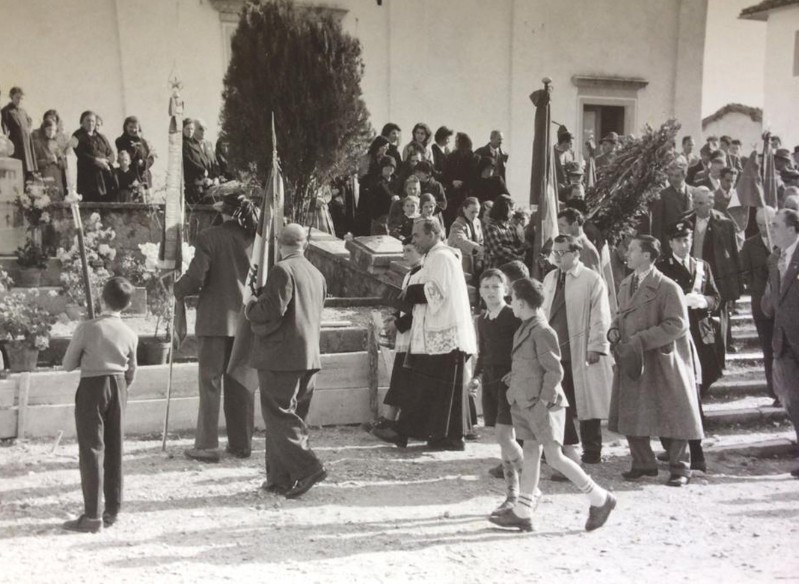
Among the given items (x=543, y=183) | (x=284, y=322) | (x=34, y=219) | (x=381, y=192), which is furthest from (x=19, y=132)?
(x=284, y=322)

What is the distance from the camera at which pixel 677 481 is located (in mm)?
7906

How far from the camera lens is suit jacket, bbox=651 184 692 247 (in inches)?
461

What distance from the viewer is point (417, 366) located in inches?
334

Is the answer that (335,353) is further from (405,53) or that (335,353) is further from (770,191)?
(405,53)

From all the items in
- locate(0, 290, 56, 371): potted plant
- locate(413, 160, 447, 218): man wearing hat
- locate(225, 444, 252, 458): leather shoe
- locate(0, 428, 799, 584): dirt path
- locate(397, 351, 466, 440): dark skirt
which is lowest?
locate(0, 428, 799, 584): dirt path

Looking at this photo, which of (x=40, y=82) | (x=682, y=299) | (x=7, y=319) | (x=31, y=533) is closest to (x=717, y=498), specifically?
(x=682, y=299)

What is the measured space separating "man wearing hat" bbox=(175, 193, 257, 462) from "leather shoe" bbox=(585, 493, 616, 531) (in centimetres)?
285

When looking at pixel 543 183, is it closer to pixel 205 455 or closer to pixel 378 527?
pixel 205 455

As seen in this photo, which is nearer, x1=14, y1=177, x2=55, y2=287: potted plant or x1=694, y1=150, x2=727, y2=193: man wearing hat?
x1=14, y1=177, x2=55, y2=287: potted plant

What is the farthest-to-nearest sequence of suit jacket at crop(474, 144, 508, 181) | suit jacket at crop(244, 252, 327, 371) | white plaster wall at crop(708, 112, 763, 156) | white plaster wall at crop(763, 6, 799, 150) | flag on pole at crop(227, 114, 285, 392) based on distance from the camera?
white plaster wall at crop(708, 112, 763, 156)
white plaster wall at crop(763, 6, 799, 150)
suit jacket at crop(474, 144, 508, 181)
flag on pole at crop(227, 114, 285, 392)
suit jacket at crop(244, 252, 327, 371)

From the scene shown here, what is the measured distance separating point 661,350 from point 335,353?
3007mm

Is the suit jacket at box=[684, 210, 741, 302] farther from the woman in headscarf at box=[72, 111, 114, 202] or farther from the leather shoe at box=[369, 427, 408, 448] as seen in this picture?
the woman in headscarf at box=[72, 111, 114, 202]

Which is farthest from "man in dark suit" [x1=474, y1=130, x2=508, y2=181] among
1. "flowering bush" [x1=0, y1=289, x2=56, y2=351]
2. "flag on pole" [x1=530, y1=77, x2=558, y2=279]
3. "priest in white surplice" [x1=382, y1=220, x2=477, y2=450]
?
"flowering bush" [x1=0, y1=289, x2=56, y2=351]

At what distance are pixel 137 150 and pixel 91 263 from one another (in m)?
4.02
